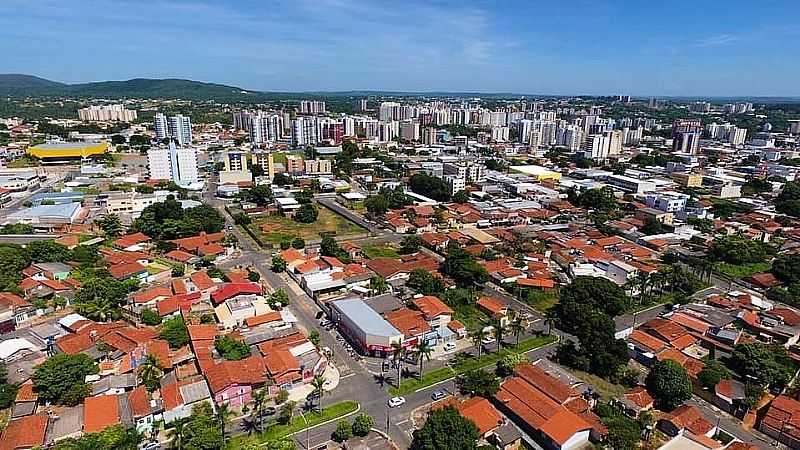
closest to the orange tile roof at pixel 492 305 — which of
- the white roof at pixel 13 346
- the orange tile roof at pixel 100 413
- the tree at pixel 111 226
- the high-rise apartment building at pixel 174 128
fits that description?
the orange tile roof at pixel 100 413

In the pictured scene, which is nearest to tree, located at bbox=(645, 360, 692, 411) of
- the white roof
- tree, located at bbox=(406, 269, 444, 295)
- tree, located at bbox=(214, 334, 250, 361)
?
tree, located at bbox=(406, 269, 444, 295)

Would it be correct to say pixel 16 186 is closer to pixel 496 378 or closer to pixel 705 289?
pixel 496 378

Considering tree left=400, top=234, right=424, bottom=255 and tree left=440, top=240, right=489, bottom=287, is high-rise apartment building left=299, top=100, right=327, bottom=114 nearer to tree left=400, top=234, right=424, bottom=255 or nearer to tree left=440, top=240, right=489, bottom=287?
tree left=400, top=234, right=424, bottom=255

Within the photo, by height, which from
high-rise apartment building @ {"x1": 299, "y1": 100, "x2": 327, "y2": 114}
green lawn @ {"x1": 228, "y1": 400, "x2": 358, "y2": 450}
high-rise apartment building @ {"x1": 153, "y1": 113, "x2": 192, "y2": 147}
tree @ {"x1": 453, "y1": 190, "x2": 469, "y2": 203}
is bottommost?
green lawn @ {"x1": 228, "y1": 400, "x2": 358, "y2": 450}

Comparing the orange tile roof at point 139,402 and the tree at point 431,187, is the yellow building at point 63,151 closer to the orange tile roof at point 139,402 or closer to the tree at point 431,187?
the tree at point 431,187

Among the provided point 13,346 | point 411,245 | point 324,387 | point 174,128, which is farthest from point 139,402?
point 174,128

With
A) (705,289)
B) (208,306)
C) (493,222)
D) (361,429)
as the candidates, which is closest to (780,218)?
(705,289)
